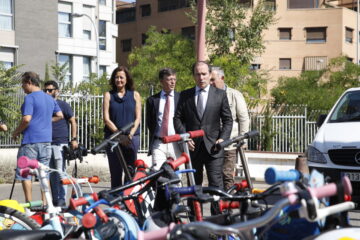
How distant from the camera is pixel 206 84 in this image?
26.1ft

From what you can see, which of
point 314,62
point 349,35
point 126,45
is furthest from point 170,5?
point 349,35

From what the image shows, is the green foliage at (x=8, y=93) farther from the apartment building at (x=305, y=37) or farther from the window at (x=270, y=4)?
the apartment building at (x=305, y=37)

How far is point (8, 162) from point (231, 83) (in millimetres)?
13850

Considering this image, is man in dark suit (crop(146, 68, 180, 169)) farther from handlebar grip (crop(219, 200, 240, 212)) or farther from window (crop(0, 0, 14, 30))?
window (crop(0, 0, 14, 30))

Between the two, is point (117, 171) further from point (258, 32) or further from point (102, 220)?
point (258, 32)

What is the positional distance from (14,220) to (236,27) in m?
34.2

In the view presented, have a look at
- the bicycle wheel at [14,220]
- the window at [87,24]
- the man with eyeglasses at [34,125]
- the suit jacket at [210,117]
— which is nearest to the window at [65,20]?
the window at [87,24]

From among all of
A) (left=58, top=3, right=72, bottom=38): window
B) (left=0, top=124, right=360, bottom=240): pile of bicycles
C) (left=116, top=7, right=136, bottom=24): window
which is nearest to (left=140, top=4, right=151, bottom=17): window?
(left=116, top=7, right=136, bottom=24): window

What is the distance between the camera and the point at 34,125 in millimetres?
9617

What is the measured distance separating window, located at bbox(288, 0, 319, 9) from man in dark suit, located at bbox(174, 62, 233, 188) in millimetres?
59871

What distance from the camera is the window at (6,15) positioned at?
3975 cm

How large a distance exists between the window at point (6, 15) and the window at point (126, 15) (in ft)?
125

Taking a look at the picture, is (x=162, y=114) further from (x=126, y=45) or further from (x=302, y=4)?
(x=126, y=45)

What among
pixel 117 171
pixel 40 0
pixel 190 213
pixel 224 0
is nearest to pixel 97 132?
pixel 117 171
